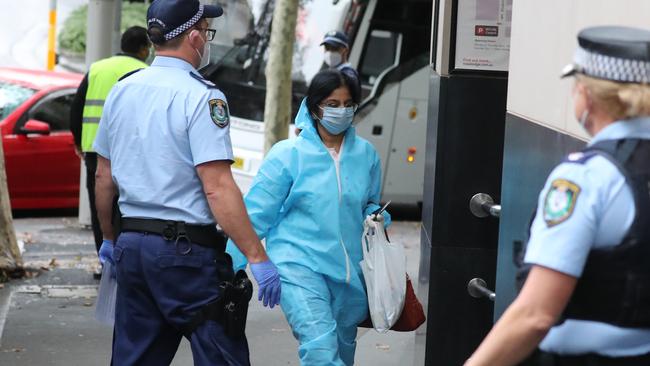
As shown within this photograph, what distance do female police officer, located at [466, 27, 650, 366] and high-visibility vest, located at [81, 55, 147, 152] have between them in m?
6.64

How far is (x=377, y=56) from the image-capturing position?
46.2 ft

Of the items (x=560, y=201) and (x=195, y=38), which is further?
(x=195, y=38)

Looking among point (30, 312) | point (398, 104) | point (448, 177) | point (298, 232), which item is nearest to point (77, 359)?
point (30, 312)

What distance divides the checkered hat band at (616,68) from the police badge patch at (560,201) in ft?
0.77

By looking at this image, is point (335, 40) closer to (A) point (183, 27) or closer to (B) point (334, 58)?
(B) point (334, 58)

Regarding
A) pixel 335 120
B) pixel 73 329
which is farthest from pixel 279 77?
pixel 335 120

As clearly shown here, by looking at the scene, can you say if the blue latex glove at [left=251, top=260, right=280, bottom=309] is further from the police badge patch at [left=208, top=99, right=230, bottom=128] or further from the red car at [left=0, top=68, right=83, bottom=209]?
the red car at [left=0, top=68, right=83, bottom=209]

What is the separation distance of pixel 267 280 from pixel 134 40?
4.87 meters

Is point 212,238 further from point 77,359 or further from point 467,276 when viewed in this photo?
point 77,359

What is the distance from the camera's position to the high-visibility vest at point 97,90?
891cm

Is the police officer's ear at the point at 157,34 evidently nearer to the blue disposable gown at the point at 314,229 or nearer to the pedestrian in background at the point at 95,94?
the blue disposable gown at the point at 314,229

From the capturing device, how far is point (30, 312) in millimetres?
8430

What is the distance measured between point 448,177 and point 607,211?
2974mm

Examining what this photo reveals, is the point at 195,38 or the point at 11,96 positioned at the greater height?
the point at 195,38
